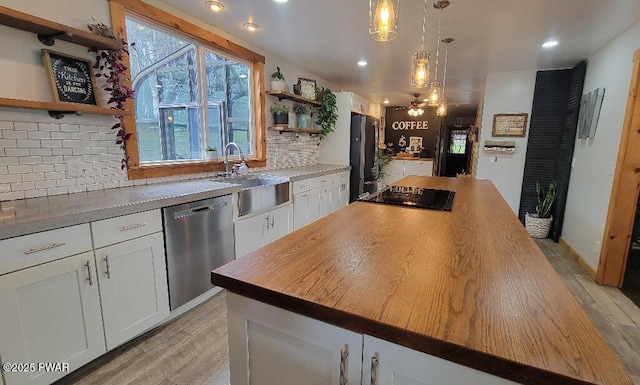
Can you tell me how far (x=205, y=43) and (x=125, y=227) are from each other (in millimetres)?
2017

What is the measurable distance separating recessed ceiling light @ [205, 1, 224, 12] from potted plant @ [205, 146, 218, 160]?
1.22 metres

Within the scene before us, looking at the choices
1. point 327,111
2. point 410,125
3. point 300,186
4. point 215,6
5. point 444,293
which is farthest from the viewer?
point 410,125

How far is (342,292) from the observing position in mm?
760

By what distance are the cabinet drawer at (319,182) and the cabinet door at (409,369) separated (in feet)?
9.92

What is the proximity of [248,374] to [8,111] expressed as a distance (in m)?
1.98

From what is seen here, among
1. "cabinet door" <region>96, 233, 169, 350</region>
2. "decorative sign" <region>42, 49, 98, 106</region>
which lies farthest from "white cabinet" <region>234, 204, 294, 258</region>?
"decorative sign" <region>42, 49, 98, 106</region>

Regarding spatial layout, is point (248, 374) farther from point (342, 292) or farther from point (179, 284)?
point (179, 284)

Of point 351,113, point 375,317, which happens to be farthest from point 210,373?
point 351,113

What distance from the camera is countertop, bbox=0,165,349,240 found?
131 centimetres

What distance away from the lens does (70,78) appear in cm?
184

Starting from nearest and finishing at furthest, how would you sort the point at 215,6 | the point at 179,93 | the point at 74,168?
the point at 74,168 < the point at 215,6 < the point at 179,93

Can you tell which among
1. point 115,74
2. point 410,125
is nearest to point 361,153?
point 115,74

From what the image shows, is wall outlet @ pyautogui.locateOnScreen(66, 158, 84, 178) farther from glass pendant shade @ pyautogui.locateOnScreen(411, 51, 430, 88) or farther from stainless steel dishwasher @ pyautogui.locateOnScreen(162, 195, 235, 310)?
glass pendant shade @ pyautogui.locateOnScreen(411, 51, 430, 88)

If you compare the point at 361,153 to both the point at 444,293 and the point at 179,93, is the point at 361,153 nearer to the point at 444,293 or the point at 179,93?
the point at 179,93
